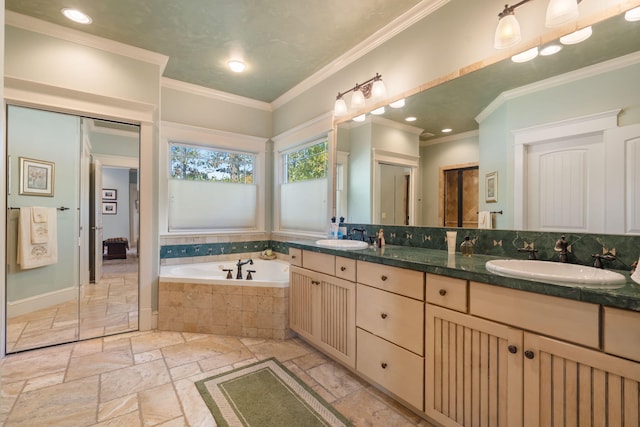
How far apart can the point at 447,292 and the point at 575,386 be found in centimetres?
55

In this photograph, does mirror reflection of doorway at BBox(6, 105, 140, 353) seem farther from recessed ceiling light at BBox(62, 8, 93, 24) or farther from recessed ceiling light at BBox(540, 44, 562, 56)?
recessed ceiling light at BBox(540, 44, 562, 56)

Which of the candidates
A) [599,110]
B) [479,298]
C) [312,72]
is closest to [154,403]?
[479,298]

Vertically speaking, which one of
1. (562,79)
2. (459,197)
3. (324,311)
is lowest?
(324,311)

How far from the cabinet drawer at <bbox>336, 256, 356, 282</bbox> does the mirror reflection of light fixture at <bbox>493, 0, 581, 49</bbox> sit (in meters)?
1.53

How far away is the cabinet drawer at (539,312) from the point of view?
3.55ft

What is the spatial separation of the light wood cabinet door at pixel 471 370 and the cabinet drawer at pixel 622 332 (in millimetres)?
275

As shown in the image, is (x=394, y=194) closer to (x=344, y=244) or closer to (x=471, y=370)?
(x=344, y=244)

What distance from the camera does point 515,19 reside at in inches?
64.2

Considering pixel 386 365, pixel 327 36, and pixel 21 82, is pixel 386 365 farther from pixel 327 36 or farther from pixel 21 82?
pixel 21 82

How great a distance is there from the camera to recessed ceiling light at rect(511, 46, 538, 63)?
1631 mm

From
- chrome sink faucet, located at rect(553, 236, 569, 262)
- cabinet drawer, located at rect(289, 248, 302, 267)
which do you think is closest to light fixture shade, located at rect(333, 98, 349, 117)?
cabinet drawer, located at rect(289, 248, 302, 267)

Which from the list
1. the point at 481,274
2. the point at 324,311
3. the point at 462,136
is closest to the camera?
the point at 481,274

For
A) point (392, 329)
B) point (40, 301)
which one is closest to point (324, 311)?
point (392, 329)

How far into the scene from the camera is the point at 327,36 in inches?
98.7
